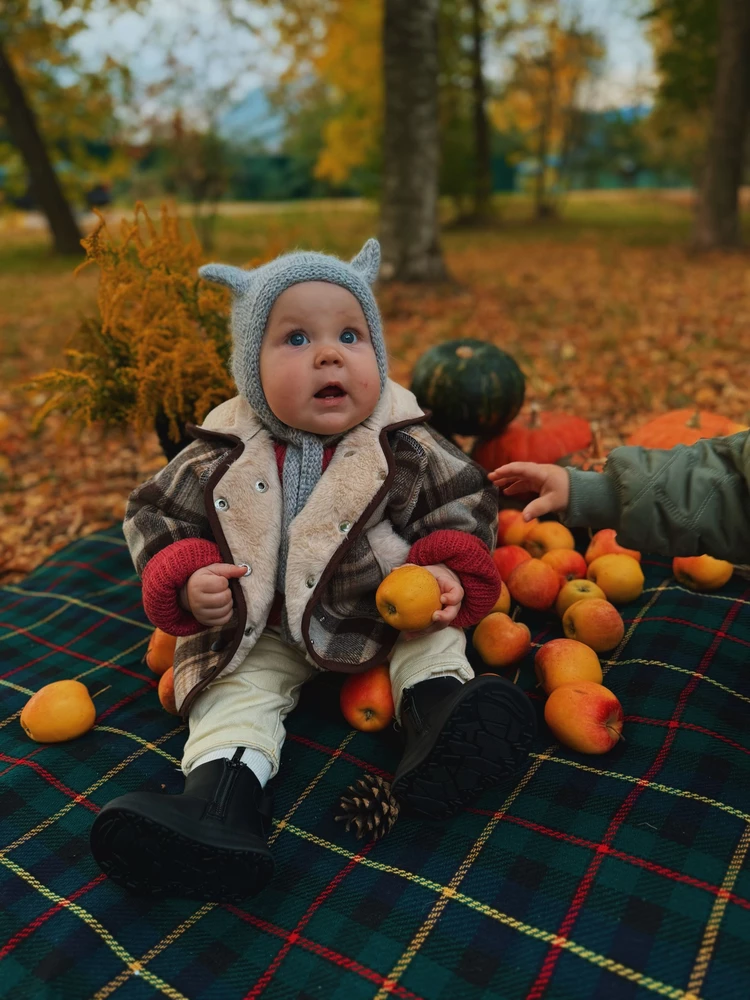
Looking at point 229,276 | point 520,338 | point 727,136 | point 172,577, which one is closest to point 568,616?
point 172,577

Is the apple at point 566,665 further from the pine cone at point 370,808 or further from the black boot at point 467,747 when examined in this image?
the pine cone at point 370,808

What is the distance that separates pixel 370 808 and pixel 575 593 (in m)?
1.29

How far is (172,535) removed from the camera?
268cm

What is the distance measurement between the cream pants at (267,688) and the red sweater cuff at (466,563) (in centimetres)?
12

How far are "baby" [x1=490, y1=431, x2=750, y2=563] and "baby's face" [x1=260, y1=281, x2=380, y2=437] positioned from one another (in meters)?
0.72

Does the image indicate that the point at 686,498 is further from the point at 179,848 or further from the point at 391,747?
the point at 179,848

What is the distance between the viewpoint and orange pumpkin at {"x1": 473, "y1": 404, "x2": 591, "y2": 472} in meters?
4.09

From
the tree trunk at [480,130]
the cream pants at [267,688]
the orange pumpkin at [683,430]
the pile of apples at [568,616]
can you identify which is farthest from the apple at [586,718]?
the tree trunk at [480,130]

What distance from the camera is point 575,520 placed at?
2680 mm

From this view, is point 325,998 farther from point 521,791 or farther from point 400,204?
point 400,204

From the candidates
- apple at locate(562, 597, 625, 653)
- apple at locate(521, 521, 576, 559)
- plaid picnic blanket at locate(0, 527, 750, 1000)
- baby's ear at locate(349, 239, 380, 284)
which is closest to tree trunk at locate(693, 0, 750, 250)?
apple at locate(521, 521, 576, 559)

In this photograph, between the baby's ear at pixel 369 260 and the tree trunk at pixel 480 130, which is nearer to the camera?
→ the baby's ear at pixel 369 260

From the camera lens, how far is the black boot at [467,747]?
7.23ft

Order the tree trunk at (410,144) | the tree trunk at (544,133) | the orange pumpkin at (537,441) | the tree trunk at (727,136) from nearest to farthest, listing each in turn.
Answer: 1. the orange pumpkin at (537,441)
2. the tree trunk at (410,144)
3. the tree trunk at (727,136)
4. the tree trunk at (544,133)
